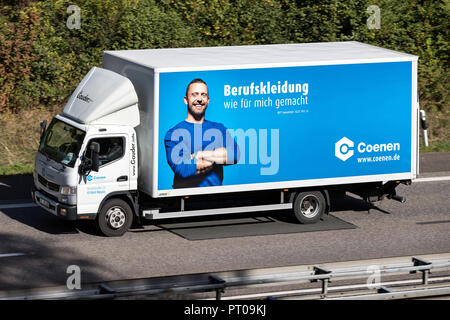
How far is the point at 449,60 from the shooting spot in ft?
93.6

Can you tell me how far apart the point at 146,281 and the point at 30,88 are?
16219mm

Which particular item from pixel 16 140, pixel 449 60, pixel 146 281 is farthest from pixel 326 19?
pixel 146 281

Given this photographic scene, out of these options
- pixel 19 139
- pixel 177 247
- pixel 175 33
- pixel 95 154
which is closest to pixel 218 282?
pixel 177 247

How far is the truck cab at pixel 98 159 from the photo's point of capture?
1534 cm

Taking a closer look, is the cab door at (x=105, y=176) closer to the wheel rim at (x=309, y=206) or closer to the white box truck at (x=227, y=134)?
the white box truck at (x=227, y=134)

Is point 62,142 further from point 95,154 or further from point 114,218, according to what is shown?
point 114,218

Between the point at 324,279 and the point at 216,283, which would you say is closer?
the point at 216,283

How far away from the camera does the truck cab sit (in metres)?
A: 15.3

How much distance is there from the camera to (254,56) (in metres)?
16.5

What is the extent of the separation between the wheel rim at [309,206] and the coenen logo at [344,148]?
0.98 meters

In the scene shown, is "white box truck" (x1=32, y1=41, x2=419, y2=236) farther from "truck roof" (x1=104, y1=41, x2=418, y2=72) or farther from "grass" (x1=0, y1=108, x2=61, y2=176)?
"grass" (x1=0, y1=108, x2=61, y2=176)

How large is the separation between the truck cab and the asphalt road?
1.88ft

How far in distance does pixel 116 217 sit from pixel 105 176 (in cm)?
81
